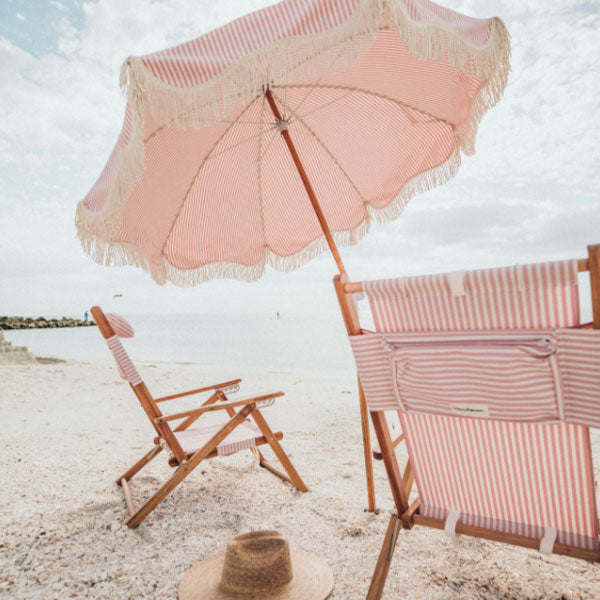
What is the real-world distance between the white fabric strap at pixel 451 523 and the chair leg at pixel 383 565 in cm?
16

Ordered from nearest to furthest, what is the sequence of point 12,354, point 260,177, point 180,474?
point 180,474 < point 260,177 < point 12,354

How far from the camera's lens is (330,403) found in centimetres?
539

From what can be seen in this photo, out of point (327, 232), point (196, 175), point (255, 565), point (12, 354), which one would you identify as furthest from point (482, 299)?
point (12, 354)

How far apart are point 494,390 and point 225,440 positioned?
1722 millimetres

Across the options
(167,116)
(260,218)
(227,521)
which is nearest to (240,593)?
(227,521)

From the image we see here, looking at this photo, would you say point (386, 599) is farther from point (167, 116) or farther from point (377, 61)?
point (377, 61)

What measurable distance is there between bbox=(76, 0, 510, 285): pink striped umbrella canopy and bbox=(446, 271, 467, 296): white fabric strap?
1000 millimetres

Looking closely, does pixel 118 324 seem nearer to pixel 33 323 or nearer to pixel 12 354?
pixel 12 354

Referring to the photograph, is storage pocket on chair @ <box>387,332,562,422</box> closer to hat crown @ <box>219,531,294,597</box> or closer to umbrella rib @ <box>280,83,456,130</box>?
hat crown @ <box>219,531,294,597</box>

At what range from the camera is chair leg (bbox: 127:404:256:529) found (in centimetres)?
222

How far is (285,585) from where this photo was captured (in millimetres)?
1534

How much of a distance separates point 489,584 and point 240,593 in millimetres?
997

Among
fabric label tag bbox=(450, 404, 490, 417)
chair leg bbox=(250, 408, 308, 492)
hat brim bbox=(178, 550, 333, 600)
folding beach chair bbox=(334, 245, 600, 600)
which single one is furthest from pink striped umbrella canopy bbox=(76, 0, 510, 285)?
hat brim bbox=(178, 550, 333, 600)

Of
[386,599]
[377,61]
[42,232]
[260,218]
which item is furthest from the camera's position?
[42,232]
